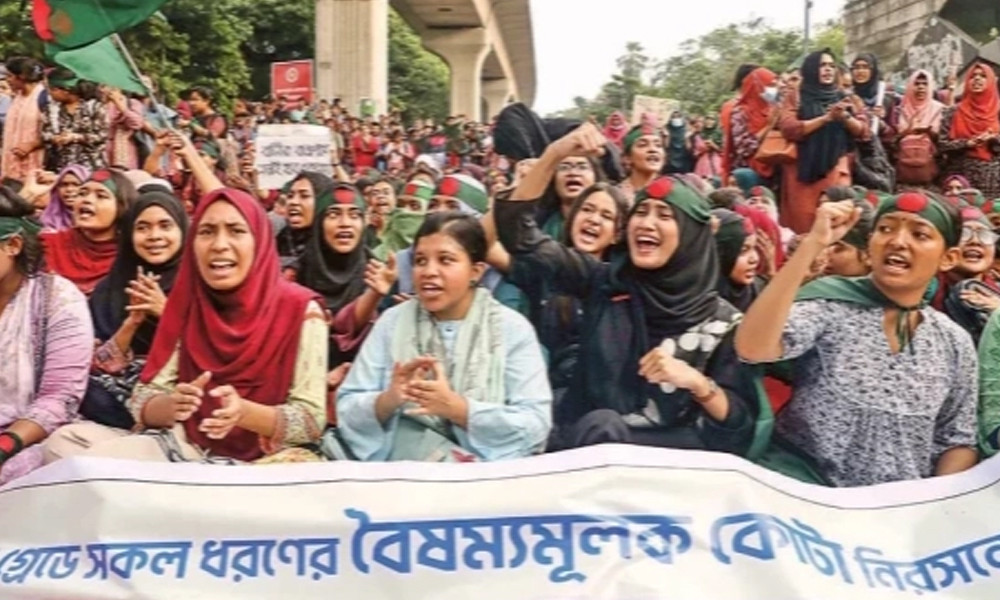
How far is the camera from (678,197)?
3439 millimetres

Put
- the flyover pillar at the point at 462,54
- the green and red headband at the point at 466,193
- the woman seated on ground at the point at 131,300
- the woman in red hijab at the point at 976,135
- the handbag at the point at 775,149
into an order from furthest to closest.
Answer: the flyover pillar at the point at 462,54 → the woman in red hijab at the point at 976,135 → the handbag at the point at 775,149 → the green and red headband at the point at 466,193 → the woman seated on ground at the point at 131,300

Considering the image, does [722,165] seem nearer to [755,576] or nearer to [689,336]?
[689,336]

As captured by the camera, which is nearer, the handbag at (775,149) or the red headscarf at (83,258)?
the red headscarf at (83,258)

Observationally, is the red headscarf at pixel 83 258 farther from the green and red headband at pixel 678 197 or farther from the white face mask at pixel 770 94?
the white face mask at pixel 770 94

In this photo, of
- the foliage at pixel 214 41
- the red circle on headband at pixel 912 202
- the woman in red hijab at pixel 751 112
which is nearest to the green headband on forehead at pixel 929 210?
the red circle on headband at pixel 912 202

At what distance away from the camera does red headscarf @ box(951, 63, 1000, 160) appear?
8.31m

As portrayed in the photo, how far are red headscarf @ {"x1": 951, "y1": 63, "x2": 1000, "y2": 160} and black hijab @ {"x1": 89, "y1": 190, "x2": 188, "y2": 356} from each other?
20.4 feet

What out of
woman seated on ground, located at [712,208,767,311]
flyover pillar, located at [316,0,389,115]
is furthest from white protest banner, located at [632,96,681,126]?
flyover pillar, located at [316,0,389,115]

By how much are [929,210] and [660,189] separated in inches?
29.6

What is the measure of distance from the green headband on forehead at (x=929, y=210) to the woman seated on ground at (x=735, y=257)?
0.85 metres

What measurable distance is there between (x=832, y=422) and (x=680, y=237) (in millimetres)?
674

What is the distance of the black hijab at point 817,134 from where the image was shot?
715 cm

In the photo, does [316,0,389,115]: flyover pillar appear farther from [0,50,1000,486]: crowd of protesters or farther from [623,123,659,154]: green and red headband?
[0,50,1000,486]: crowd of protesters

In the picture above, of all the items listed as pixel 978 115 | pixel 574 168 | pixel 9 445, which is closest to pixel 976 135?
pixel 978 115
